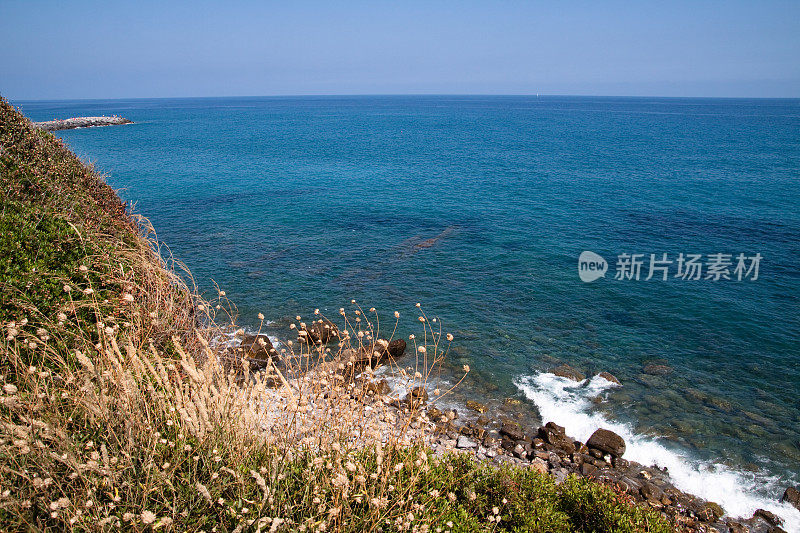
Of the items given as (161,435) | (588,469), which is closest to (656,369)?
(588,469)

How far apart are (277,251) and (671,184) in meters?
47.2

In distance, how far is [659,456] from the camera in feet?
52.0

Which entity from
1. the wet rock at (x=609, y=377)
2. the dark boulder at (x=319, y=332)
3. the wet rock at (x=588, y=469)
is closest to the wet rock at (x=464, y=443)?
the wet rock at (x=588, y=469)

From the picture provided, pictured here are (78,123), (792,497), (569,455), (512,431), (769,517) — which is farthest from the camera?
(78,123)

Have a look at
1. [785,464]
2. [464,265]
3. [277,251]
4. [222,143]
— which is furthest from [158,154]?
[785,464]

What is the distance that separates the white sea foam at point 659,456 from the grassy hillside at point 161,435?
682 cm

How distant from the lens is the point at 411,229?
3944 cm

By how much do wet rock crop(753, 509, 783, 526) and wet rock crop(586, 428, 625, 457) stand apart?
12.4 feet

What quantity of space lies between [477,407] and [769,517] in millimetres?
9031

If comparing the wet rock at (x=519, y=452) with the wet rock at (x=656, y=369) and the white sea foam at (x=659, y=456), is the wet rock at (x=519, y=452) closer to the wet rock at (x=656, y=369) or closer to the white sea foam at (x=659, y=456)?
the white sea foam at (x=659, y=456)

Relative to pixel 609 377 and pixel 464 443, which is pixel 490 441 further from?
pixel 609 377

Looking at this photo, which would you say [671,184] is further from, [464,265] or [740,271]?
[464,265]

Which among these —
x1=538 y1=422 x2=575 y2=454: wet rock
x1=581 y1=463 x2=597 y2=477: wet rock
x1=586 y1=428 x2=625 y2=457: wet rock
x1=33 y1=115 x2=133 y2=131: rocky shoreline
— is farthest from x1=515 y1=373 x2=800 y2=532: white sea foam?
x1=33 y1=115 x2=133 y2=131: rocky shoreline

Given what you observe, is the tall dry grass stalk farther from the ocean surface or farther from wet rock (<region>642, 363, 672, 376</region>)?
wet rock (<region>642, 363, 672, 376</region>)
